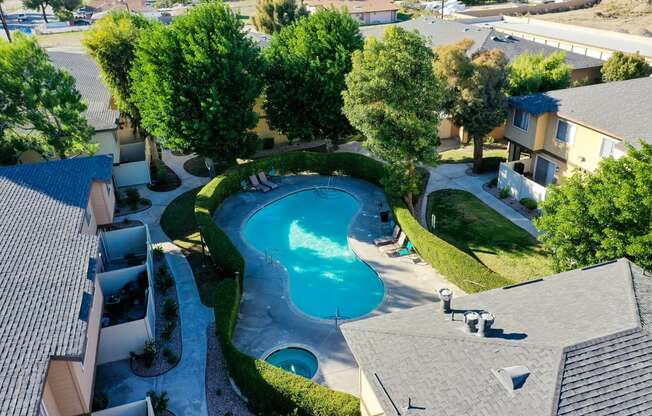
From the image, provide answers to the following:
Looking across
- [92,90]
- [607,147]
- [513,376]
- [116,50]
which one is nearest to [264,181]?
[116,50]

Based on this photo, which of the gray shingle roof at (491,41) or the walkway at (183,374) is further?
the gray shingle roof at (491,41)

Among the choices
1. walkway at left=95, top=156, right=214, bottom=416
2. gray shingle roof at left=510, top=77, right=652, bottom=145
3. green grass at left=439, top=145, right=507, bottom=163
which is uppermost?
gray shingle roof at left=510, top=77, right=652, bottom=145

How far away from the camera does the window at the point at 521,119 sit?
36.5 m

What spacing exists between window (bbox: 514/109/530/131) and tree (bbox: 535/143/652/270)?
47.3ft

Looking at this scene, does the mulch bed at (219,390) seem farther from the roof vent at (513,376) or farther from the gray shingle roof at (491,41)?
the gray shingle roof at (491,41)

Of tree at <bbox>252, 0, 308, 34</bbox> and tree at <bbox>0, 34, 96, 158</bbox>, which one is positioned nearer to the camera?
tree at <bbox>0, 34, 96, 158</bbox>

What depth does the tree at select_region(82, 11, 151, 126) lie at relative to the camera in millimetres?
38375

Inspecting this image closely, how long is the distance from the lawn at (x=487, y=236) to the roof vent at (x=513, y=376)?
564 inches

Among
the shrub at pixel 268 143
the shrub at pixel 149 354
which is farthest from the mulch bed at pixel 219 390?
the shrub at pixel 268 143

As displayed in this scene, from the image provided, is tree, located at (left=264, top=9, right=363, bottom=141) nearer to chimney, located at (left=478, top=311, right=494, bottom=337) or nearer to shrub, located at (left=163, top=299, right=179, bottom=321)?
shrub, located at (left=163, top=299, right=179, bottom=321)

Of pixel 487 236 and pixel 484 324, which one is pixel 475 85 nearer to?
pixel 487 236

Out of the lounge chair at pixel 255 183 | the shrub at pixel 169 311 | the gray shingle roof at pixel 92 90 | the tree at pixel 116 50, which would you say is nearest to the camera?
the shrub at pixel 169 311

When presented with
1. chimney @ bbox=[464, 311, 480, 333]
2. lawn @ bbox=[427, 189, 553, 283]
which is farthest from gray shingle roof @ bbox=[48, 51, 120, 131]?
chimney @ bbox=[464, 311, 480, 333]

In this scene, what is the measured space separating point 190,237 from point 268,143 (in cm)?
1736
